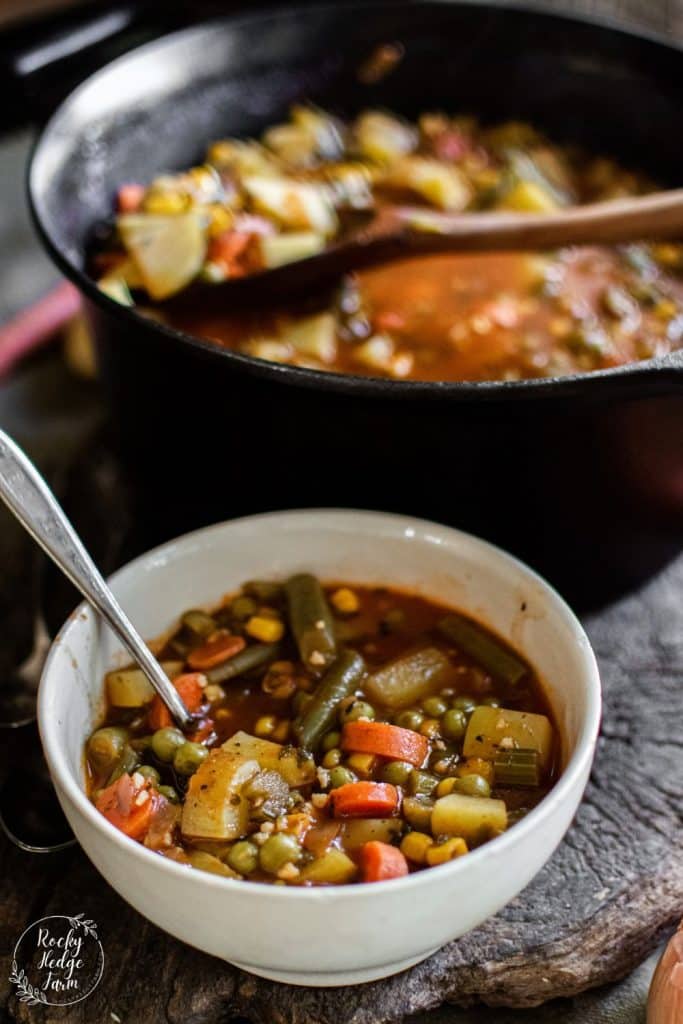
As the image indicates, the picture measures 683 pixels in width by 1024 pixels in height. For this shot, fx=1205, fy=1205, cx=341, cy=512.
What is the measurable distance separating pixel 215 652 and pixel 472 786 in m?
0.63

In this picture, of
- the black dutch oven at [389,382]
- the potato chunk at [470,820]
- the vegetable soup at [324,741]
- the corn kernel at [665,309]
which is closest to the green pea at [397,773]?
the vegetable soup at [324,741]

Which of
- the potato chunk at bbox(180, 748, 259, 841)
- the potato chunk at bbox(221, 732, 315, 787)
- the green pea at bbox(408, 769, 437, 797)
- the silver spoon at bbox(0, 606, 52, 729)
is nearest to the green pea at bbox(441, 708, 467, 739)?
the green pea at bbox(408, 769, 437, 797)

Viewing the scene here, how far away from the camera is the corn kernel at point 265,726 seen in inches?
90.2

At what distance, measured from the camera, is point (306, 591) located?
253 cm

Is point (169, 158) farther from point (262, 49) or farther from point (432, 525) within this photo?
point (432, 525)

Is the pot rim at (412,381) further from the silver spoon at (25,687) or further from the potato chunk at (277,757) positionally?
the silver spoon at (25,687)

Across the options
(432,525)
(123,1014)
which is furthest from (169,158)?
(123,1014)

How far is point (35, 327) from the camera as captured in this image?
3.94 m

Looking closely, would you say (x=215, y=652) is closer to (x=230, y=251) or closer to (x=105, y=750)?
(x=105, y=750)

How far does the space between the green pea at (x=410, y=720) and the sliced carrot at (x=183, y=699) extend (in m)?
0.40

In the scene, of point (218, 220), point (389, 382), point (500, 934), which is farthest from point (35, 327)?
point (500, 934)

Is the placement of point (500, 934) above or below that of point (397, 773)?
below

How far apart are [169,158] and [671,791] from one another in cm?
235

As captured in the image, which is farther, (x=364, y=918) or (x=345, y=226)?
(x=345, y=226)
